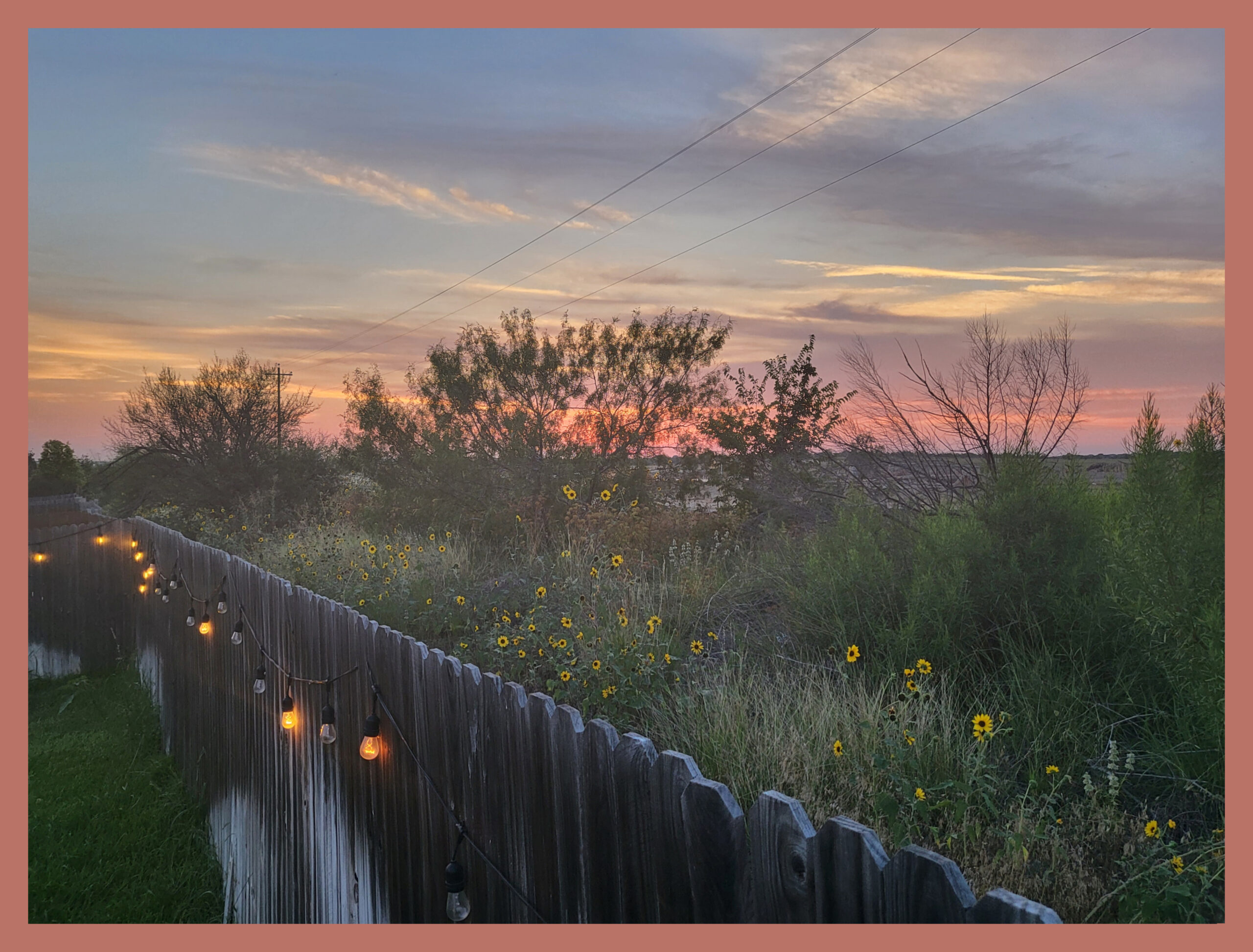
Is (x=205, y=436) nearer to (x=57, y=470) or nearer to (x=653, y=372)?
(x=57, y=470)

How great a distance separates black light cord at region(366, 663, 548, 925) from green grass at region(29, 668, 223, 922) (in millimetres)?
3143

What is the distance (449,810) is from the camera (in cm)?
→ 299

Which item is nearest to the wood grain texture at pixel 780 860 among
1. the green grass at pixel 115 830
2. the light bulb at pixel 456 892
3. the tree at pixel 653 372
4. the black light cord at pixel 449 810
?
the black light cord at pixel 449 810

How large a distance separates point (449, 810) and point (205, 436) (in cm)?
1345

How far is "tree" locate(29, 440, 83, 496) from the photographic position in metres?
15.4

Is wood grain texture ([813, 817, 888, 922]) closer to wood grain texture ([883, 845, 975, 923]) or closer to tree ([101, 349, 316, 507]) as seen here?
wood grain texture ([883, 845, 975, 923])

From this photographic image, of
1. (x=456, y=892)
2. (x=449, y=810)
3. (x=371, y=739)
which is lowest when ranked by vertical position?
(x=456, y=892)

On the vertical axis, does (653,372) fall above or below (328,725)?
above

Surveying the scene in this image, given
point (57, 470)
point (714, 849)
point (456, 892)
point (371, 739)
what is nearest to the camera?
point (714, 849)

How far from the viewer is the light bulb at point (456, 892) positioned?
2656mm

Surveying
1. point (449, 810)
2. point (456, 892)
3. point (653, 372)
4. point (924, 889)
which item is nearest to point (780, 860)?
point (924, 889)

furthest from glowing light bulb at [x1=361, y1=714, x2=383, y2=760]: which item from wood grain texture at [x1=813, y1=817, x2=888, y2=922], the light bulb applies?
wood grain texture at [x1=813, y1=817, x2=888, y2=922]

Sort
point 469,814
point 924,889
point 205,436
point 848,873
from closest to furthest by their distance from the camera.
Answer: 1. point 924,889
2. point 848,873
3. point 469,814
4. point 205,436

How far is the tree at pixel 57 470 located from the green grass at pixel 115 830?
751 cm
